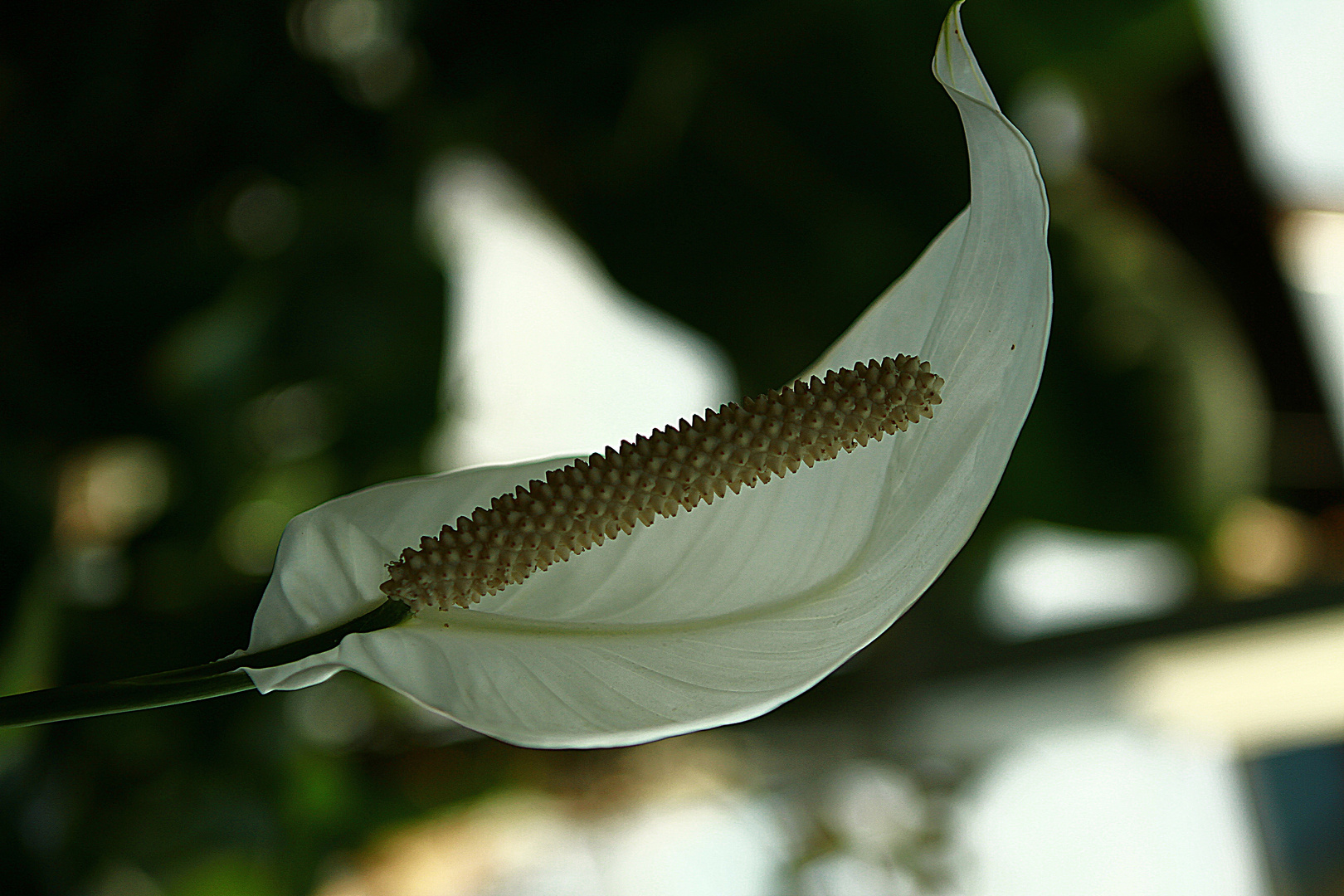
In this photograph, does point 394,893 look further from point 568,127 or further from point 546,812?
point 568,127

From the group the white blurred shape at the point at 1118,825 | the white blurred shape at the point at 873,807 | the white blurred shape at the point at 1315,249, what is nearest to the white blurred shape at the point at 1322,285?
the white blurred shape at the point at 1315,249

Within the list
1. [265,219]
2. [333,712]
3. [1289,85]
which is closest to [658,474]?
[265,219]

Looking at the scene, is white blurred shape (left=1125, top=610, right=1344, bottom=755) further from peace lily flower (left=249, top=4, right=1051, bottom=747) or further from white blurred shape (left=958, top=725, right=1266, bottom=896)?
peace lily flower (left=249, top=4, right=1051, bottom=747)

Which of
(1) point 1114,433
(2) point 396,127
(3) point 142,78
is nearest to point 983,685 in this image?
(1) point 1114,433

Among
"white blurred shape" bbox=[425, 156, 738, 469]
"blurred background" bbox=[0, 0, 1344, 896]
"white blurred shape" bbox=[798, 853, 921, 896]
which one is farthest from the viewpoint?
"white blurred shape" bbox=[425, 156, 738, 469]

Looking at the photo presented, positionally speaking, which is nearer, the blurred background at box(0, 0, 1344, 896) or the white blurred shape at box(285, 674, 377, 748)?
the blurred background at box(0, 0, 1344, 896)

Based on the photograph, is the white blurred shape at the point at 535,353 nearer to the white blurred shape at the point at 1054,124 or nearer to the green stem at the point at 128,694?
the white blurred shape at the point at 1054,124

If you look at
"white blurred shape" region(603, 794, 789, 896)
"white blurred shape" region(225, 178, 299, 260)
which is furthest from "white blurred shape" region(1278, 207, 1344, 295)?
"white blurred shape" region(225, 178, 299, 260)

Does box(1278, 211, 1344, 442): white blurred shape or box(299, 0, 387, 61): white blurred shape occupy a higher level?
box(299, 0, 387, 61): white blurred shape

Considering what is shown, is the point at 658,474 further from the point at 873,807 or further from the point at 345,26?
the point at 873,807
